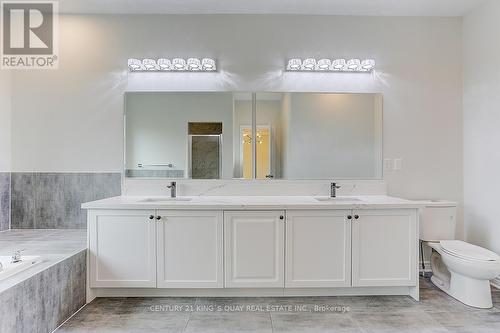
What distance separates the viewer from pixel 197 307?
224 centimetres

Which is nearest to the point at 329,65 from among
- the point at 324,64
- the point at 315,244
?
the point at 324,64

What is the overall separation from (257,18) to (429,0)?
1.55 meters

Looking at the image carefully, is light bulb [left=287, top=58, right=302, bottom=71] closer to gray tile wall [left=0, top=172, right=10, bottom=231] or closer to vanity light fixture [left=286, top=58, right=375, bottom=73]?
vanity light fixture [left=286, top=58, right=375, bottom=73]

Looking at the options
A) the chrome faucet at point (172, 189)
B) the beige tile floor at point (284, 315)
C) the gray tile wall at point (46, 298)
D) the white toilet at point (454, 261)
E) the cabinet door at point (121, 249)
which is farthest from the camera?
the chrome faucet at point (172, 189)

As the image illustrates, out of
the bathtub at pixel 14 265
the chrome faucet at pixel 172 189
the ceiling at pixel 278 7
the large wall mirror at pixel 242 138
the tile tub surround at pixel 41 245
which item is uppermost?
the ceiling at pixel 278 7

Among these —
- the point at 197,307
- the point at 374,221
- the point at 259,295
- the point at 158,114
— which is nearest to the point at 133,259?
the point at 197,307

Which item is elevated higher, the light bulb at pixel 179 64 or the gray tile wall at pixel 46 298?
the light bulb at pixel 179 64

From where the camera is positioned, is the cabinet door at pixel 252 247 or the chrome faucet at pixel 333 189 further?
the chrome faucet at pixel 333 189

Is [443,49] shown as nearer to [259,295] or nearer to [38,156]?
[259,295]

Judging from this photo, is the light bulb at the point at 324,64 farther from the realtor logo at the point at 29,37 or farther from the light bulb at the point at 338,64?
the realtor logo at the point at 29,37

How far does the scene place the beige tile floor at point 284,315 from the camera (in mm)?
1964

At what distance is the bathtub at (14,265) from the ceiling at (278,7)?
2209 mm

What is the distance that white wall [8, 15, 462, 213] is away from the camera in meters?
2.84

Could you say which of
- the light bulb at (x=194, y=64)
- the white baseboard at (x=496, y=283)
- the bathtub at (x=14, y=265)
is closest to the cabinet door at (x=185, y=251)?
the bathtub at (x=14, y=265)
